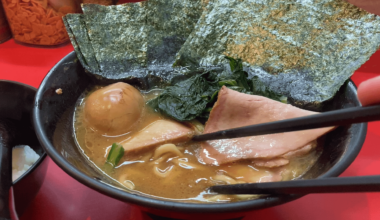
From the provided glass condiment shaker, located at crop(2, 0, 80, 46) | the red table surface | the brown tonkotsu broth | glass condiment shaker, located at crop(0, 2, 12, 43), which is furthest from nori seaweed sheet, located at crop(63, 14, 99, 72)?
glass condiment shaker, located at crop(0, 2, 12, 43)

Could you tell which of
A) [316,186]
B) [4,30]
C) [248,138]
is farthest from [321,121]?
[4,30]

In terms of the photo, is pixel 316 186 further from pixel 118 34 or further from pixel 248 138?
pixel 118 34

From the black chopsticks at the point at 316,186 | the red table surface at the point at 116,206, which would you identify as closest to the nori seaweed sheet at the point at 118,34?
the red table surface at the point at 116,206

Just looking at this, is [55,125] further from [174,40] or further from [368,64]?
[368,64]

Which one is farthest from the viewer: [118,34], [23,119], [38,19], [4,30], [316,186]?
[4,30]

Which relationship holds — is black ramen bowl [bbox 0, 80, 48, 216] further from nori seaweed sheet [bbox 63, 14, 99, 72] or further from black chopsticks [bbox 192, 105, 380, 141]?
black chopsticks [bbox 192, 105, 380, 141]

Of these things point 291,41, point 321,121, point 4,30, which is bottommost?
point 4,30
